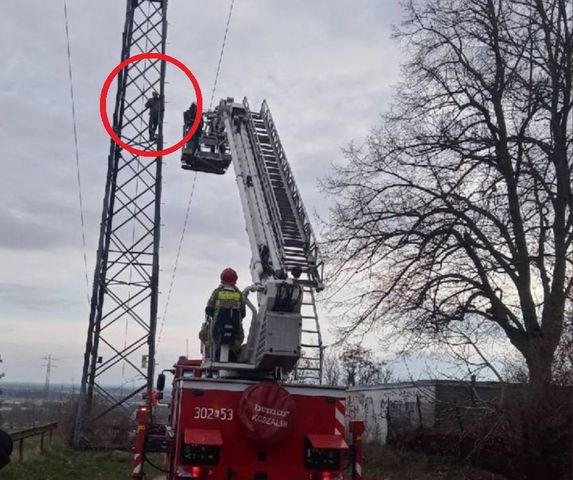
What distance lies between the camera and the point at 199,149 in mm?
16125

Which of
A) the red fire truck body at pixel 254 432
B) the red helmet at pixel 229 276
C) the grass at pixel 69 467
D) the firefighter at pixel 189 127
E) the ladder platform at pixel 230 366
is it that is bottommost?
the grass at pixel 69 467

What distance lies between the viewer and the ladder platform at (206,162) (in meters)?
16.0

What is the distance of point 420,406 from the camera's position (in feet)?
70.9

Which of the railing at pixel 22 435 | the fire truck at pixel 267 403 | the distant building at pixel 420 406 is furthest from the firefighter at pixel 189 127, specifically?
the railing at pixel 22 435

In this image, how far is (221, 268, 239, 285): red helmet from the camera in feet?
33.4

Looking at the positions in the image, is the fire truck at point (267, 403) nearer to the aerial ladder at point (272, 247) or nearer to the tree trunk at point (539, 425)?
the aerial ladder at point (272, 247)

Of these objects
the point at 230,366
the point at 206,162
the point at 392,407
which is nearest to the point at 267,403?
the point at 230,366

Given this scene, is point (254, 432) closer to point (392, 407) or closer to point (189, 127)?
point (189, 127)

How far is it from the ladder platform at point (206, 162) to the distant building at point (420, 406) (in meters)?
5.81

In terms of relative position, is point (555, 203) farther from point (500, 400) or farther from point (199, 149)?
point (199, 149)

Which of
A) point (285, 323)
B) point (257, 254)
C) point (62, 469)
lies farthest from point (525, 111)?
point (62, 469)

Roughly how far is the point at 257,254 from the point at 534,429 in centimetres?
533

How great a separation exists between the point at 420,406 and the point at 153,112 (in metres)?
11.6

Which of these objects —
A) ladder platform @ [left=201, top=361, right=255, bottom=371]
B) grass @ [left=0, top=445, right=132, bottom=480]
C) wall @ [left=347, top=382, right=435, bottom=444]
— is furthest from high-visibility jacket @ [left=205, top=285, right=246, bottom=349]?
wall @ [left=347, top=382, right=435, bottom=444]
